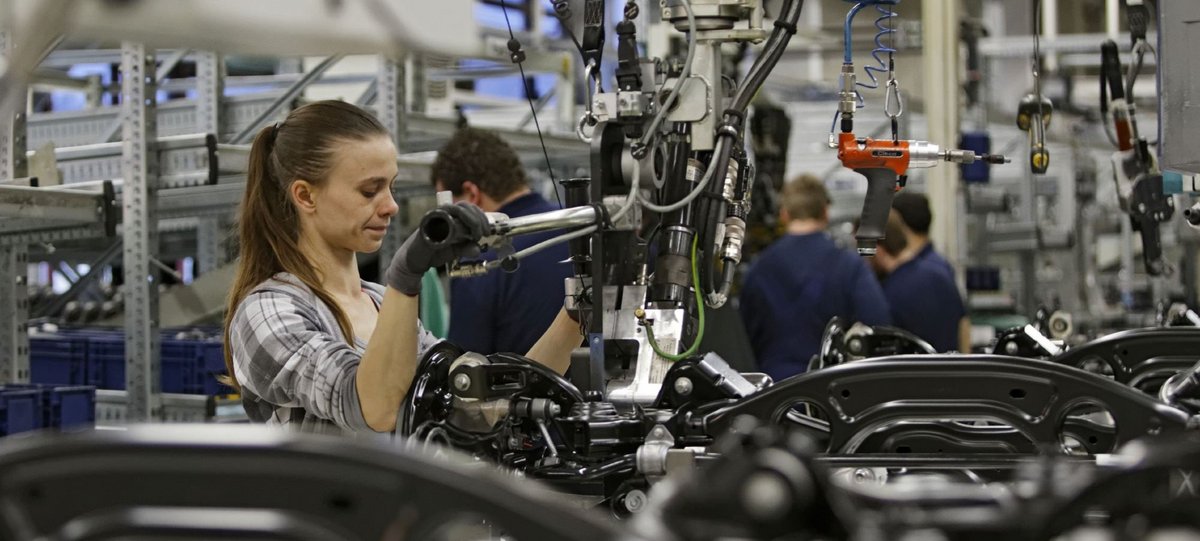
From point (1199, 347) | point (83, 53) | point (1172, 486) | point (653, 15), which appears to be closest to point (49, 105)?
point (83, 53)

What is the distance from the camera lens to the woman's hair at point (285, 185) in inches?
93.6

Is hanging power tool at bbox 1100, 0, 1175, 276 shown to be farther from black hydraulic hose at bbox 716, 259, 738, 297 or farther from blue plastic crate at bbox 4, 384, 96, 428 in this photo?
blue plastic crate at bbox 4, 384, 96, 428

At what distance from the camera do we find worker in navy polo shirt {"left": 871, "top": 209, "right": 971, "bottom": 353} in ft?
19.5

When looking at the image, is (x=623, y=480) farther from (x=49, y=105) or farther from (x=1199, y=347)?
(x=49, y=105)

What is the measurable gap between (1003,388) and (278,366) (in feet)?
3.44

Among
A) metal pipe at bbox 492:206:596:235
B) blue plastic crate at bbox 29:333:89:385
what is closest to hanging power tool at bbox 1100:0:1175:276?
metal pipe at bbox 492:206:596:235

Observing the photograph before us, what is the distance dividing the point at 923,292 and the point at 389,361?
4161mm

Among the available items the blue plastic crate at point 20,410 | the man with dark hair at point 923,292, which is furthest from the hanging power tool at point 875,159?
the man with dark hair at point 923,292

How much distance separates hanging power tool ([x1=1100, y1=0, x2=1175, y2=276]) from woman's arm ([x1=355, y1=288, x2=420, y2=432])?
8.45ft

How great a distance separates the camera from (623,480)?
2010mm

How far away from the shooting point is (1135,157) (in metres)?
4.30

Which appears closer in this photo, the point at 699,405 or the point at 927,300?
the point at 699,405

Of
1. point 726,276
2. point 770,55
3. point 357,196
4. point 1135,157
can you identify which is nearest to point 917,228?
point 1135,157

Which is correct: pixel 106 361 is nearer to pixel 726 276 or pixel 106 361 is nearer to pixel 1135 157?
pixel 726 276
